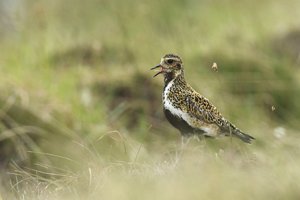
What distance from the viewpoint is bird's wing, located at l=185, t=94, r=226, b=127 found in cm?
564

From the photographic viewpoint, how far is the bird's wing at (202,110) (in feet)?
18.5

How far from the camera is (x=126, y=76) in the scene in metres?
12.2

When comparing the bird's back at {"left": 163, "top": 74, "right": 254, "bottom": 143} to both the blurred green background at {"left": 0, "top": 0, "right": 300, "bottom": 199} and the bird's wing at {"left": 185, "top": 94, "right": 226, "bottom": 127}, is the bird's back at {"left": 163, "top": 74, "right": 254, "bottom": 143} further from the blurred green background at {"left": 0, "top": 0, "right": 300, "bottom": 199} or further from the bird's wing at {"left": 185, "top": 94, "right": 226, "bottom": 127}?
the blurred green background at {"left": 0, "top": 0, "right": 300, "bottom": 199}

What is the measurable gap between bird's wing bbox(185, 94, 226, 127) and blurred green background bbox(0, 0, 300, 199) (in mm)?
400

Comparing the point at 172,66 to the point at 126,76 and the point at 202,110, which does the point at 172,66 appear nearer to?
the point at 202,110

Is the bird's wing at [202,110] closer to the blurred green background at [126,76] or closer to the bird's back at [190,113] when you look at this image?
the bird's back at [190,113]

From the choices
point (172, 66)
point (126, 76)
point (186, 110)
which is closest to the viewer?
point (186, 110)

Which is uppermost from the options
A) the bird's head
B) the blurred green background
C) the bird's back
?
the bird's head

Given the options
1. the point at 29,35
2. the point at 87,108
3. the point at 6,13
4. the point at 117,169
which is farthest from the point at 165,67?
the point at 6,13

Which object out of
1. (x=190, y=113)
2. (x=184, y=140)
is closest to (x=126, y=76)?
(x=184, y=140)

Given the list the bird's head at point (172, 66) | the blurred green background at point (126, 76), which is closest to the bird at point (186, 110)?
the bird's head at point (172, 66)

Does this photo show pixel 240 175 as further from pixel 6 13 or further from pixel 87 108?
pixel 6 13

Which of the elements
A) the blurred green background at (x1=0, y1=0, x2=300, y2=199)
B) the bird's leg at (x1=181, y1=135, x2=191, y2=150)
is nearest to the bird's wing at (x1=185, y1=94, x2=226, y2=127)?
the bird's leg at (x1=181, y1=135, x2=191, y2=150)

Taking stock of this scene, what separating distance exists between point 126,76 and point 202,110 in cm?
657
